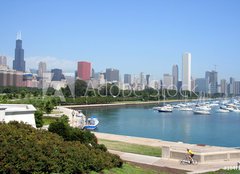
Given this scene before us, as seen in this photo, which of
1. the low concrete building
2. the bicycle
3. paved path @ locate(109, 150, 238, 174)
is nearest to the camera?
paved path @ locate(109, 150, 238, 174)

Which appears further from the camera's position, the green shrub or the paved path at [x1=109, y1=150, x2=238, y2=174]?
the paved path at [x1=109, y1=150, x2=238, y2=174]

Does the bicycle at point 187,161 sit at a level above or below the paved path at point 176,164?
above

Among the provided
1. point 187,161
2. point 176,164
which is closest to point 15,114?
point 176,164

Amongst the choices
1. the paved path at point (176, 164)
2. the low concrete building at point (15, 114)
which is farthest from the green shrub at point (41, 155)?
the low concrete building at point (15, 114)

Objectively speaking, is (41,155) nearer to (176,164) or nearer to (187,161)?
(176,164)

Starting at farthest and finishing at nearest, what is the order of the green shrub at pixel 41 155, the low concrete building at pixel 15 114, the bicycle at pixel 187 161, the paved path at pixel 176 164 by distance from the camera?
the low concrete building at pixel 15 114 → the bicycle at pixel 187 161 → the paved path at pixel 176 164 → the green shrub at pixel 41 155

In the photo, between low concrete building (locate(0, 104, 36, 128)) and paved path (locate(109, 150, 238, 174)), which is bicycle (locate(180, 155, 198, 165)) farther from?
low concrete building (locate(0, 104, 36, 128))

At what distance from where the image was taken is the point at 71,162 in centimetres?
959

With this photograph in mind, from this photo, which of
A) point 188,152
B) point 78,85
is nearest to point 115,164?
point 188,152

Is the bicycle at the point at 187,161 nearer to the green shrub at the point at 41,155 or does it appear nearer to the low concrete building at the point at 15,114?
the green shrub at the point at 41,155

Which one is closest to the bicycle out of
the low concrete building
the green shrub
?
the green shrub

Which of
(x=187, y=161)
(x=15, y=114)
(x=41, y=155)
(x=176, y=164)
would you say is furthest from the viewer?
(x=15, y=114)

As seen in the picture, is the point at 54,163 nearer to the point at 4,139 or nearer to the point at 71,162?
the point at 71,162

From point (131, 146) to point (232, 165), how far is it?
7397 mm
